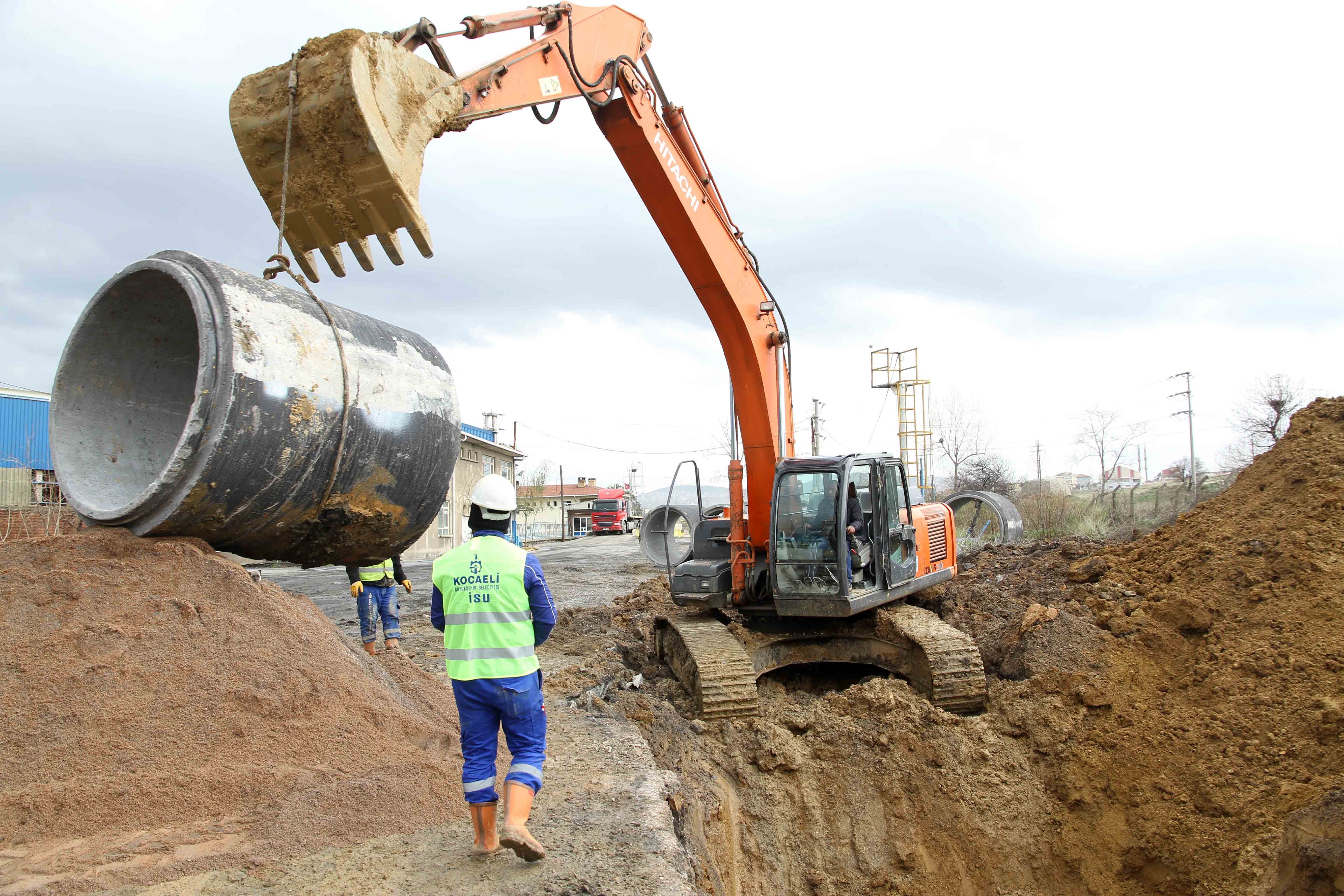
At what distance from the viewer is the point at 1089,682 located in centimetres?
614

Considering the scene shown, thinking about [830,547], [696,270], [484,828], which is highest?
[696,270]

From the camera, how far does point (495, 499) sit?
11.7ft

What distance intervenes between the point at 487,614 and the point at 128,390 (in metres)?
2.65

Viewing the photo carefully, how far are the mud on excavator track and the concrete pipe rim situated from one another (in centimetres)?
380

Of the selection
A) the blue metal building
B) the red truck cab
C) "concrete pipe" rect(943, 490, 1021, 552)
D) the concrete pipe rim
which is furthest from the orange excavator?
the red truck cab

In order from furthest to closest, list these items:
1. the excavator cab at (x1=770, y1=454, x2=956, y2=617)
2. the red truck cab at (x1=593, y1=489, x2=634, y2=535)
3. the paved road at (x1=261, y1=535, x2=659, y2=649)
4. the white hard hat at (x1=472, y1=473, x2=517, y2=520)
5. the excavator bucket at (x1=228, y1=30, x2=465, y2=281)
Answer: the red truck cab at (x1=593, y1=489, x2=634, y2=535) < the paved road at (x1=261, y1=535, x2=659, y2=649) < the excavator cab at (x1=770, y1=454, x2=956, y2=617) < the excavator bucket at (x1=228, y1=30, x2=465, y2=281) < the white hard hat at (x1=472, y1=473, x2=517, y2=520)

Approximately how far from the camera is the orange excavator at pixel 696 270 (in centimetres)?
388

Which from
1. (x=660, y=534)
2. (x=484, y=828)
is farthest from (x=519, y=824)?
(x=660, y=534)

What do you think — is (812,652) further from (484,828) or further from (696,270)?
(484,828)

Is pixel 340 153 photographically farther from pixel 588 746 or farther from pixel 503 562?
pixel 588 746

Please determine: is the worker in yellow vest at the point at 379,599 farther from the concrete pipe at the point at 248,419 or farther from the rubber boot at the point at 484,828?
the rubber boot at the point at 484,828

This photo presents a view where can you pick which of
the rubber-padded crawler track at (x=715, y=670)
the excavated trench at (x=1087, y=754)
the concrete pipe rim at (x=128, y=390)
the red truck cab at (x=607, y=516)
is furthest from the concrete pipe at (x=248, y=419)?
the red truck cab at (x=607, y=516)

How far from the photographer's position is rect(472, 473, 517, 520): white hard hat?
3551 millimetres

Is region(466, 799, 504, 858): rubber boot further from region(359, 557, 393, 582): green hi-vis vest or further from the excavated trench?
region(359, 557, 393, 582): green hi-vis vest
